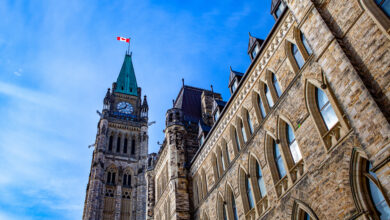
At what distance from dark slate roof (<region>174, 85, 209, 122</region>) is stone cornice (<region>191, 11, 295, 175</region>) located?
7784mm

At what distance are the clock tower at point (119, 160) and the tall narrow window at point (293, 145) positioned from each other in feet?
153

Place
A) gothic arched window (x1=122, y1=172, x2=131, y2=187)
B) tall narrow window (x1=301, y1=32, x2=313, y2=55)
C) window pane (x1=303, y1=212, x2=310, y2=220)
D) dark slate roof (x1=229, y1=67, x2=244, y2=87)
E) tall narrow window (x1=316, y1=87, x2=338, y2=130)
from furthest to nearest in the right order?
1. gothic arched window (x1=122, y1=172, x2=131, y2=187)
2. dark slate roof (x1=229, y1=67, x2=244, y2=87)
3. tall narrow window (x1=301, y1=32, x2=313, y2=55)
4. window pane (x1=303, y1=212, x2=310, y2=220)
5. tall narrow window (x1=316, y1=87, x2=338, y2=130)

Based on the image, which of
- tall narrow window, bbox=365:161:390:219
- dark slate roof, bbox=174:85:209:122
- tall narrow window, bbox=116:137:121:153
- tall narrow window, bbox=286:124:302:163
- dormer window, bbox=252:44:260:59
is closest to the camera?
tall narrow window, bbox=365:161:390:219

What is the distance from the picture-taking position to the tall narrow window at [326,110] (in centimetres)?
1050

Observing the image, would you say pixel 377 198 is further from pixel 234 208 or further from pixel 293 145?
pixel 234 208

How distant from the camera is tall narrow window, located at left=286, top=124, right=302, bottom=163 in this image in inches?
464

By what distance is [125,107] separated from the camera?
75375 mm

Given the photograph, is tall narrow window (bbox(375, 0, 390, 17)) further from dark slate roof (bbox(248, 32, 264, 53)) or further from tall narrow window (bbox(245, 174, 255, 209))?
tall narrow window (bbox(245, 174, 255, 209))

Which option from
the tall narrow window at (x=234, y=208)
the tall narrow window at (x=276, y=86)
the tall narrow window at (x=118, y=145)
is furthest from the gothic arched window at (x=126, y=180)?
the tall narrow window at (x=276, y=86)

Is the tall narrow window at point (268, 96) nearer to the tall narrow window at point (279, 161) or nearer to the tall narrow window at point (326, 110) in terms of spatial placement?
the tall narrow window at point (279, 161)

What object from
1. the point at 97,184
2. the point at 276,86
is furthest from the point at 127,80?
Result: the point at 276,86

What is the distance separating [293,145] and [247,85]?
435cm

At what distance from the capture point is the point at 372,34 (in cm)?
Result: 916

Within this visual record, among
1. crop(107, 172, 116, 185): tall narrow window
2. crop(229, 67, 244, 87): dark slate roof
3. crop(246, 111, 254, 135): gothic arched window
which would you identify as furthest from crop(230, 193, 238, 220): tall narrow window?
crop(107, 172, 116, 185): tall narrow window
